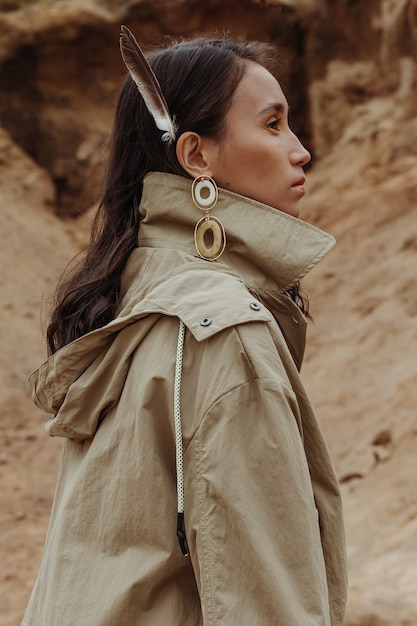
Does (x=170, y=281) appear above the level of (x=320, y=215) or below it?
above

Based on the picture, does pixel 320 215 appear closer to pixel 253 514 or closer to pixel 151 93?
pixel 151 93

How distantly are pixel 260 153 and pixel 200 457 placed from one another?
0.55 metres

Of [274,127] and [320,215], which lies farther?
[320,215]

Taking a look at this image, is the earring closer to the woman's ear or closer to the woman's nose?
the woman's ear

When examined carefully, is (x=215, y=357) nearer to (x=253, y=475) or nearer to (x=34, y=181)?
(x=253, y=475)

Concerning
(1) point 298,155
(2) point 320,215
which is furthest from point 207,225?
(2) point 320,215

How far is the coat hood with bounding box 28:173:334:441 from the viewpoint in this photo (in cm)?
143

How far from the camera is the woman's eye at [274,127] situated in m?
1.64

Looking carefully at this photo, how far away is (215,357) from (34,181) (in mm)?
8891

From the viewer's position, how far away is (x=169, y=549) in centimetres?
134

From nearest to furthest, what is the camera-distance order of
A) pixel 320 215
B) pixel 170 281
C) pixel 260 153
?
pixel 170 281
pixel 260 153
pixel 320 215

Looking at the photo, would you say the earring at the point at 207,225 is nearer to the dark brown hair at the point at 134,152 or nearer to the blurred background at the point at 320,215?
the dark brown hair at the point at 134,152

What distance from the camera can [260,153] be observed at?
5.31 feet

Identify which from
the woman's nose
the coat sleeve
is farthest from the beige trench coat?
the woman's nose
